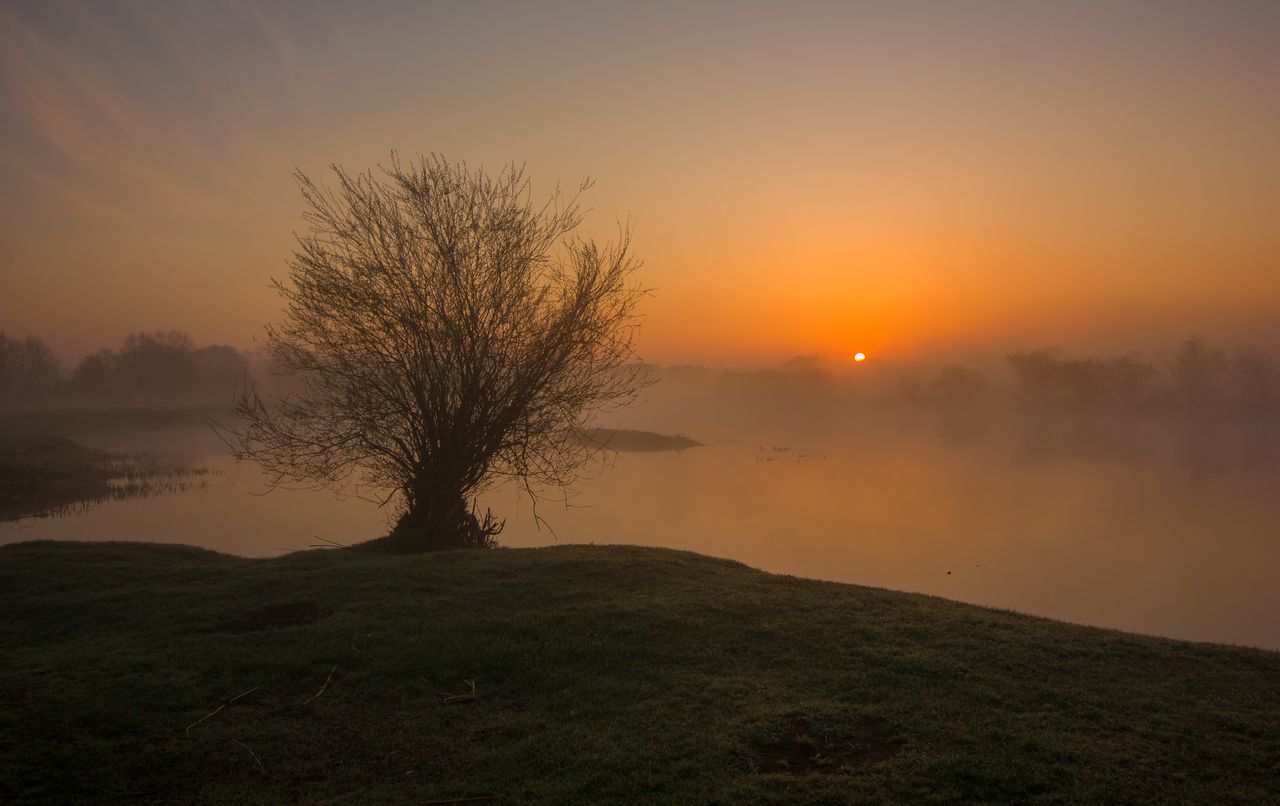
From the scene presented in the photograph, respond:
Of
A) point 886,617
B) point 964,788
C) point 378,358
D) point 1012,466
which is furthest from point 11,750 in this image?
point 1012,466

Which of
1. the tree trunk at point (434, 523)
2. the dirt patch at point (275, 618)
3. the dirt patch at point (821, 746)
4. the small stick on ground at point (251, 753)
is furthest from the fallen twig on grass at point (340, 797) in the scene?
the tree trunk at point (434, 523)

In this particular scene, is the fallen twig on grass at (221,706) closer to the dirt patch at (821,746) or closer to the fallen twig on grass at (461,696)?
the fallen twig on grass at (461,696)

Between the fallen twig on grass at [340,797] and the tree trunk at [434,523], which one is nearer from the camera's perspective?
the fallen twig on grass at [340,797]

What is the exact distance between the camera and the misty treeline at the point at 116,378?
76562mm

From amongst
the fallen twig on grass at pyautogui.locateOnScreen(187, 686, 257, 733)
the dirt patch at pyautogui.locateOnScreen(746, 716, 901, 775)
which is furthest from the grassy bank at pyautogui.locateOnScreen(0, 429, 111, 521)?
the dirt patch at pyautogui.locateOnScreen(746, 716, 901, 775)

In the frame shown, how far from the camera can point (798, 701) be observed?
23.6 feet

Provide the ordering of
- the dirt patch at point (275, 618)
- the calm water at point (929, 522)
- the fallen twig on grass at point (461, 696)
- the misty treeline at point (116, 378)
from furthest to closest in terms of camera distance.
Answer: the misty treeline at point (116, 378)
the calm water at point (929, 522)
the dirt patch at point (275, 618)
the fallen twig on grass at point (461, 696)

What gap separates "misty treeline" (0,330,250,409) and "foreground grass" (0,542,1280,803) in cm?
7404

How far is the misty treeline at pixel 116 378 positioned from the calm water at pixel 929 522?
902 inches

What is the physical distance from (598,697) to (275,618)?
17.8 ft

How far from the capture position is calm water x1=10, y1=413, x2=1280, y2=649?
22.9m

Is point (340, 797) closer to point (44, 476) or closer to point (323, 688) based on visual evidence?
point (323, 688)

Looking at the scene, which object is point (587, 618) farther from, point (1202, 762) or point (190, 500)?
point (190, 500)

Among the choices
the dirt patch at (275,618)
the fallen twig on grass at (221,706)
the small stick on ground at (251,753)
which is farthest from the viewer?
the dirt patch at (275,618)
